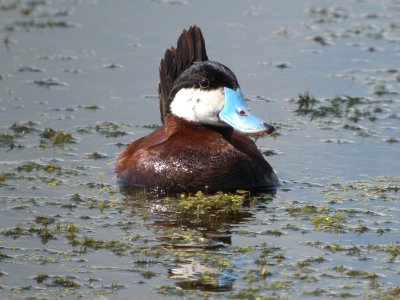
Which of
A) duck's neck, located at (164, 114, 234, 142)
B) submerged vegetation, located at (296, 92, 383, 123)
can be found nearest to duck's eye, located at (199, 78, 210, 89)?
duck's neck, located at (164, 114, 234, 142)

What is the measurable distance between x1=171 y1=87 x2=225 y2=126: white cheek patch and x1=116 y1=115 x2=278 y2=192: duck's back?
6 centimetres

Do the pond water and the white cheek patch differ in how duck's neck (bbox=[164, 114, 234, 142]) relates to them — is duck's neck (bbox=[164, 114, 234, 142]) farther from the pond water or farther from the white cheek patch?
the pond water

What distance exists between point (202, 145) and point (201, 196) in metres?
0.45

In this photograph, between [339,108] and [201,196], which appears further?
[339,108]

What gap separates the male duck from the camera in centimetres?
941

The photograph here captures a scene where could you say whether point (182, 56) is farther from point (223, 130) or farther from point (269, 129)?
point (269, 129)

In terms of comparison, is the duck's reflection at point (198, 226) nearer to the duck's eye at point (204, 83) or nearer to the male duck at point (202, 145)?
the male duck at point (202, 145)

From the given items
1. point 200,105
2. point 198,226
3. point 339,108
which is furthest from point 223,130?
point 339,108

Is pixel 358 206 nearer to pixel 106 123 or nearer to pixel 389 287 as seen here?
pixel 389 287

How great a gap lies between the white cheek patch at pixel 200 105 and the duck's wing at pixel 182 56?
53cm

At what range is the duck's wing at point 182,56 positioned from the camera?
1035 cm

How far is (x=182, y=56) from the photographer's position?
34.1 feet

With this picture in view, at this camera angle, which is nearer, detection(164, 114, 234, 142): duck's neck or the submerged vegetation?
detection(164, 114, 234, 142): duck's neck

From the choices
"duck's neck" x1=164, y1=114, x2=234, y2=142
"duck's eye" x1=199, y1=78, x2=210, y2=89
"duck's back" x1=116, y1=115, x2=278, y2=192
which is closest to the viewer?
"duck's back" x1=116, y1=115, x2=278, y2=192
